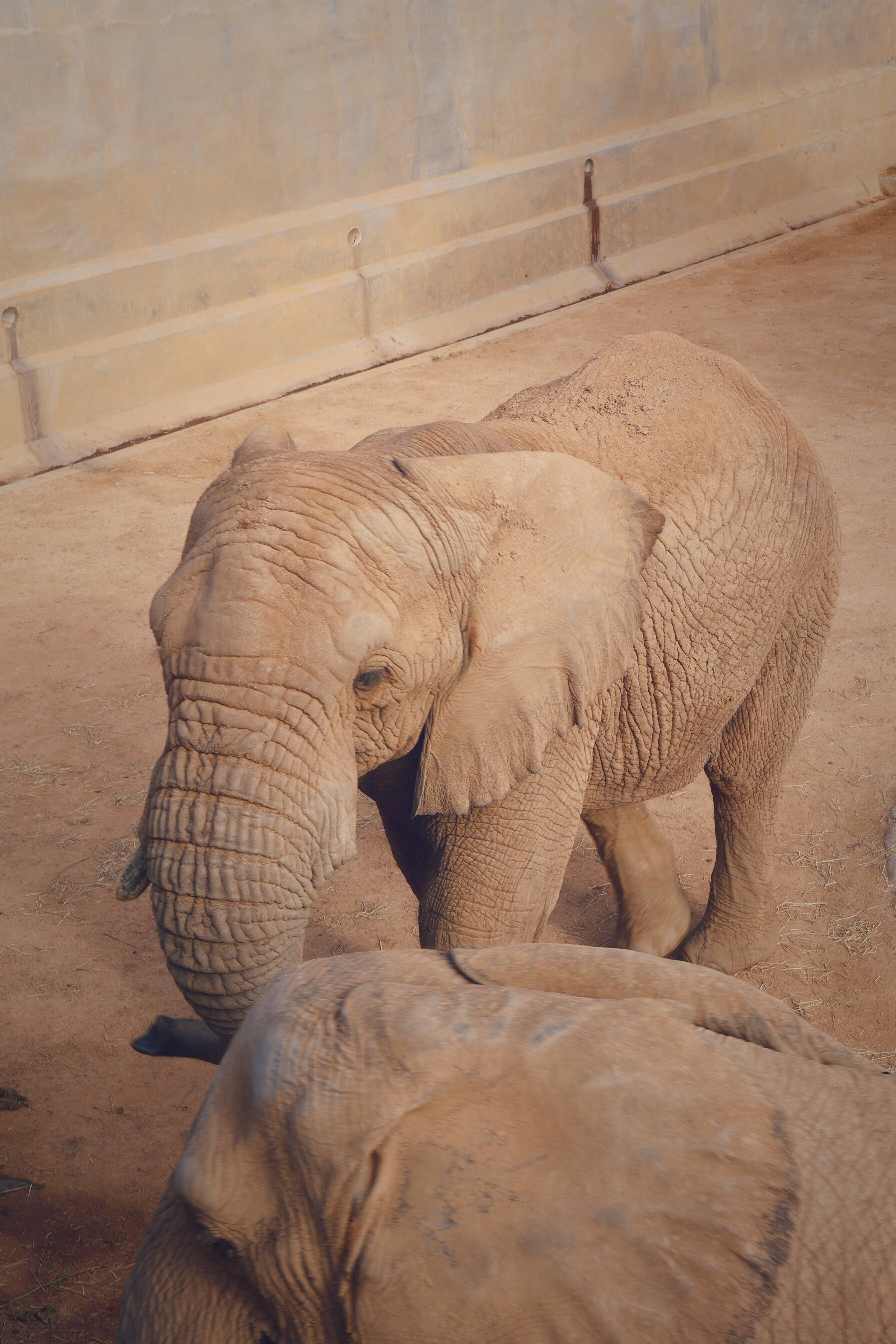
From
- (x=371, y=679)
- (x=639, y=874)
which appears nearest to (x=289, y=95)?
(x=639, y=874)

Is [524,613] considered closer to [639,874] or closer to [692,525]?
[692,525]

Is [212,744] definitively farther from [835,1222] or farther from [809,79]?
[809,79]

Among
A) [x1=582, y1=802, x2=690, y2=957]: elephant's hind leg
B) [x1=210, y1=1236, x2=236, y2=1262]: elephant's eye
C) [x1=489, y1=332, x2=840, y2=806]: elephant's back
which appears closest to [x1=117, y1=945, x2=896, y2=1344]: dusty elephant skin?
[x1=210, y1=1236, x2=236, y2=1262]: elephant's eye

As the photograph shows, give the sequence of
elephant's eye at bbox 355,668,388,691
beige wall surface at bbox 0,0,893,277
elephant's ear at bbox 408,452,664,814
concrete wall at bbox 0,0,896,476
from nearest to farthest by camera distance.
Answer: elephant's eye at bbox 355,668,388,691 < elephant's ear at bbox 408,452,664,814 < beige wall surface at bbox 0,0,893,277 < concrete wall at bbox 0,0,896,476

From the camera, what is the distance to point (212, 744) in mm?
2252

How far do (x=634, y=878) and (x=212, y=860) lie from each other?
2050mm

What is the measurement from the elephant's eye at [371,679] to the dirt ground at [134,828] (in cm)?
157

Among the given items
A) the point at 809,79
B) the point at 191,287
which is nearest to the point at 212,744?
the point at 191,287

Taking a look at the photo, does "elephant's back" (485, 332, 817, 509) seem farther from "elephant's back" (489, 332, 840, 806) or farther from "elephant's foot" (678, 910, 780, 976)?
"elephant's foot" (678, 910, 780, 976)

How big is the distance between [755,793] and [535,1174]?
2.78 m

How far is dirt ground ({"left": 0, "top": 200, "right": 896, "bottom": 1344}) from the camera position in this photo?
3271mm

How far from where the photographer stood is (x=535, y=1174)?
1.14m

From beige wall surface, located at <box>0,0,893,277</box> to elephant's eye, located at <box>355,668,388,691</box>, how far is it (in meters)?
6.17

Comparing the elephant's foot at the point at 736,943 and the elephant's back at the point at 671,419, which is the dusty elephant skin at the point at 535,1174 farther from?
the elephant's foot at the point at 736,943
